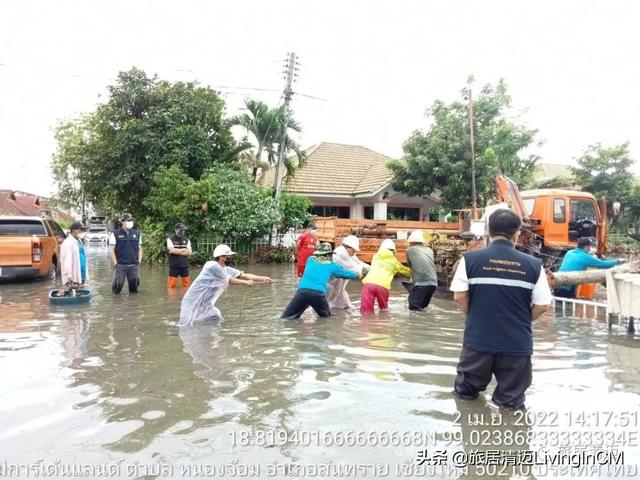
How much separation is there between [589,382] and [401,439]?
2505 mm

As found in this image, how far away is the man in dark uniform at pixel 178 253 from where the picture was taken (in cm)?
1210

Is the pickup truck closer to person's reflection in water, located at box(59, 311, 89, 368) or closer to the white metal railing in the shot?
person's reflection in water, located at box(59, 311, 89, 368)

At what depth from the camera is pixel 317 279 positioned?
8023 mm

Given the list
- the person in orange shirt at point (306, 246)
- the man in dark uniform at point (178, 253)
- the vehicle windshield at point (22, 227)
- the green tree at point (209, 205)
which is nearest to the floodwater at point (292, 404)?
the man in dark uniform at point (178, 253)

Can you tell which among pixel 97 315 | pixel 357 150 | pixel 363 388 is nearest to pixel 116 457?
pixel 363 388

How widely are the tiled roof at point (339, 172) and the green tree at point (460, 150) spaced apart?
8.51ft

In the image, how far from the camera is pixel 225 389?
4957mm

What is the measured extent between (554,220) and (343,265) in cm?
698

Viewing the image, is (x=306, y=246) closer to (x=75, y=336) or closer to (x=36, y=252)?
(x=75, y=336)

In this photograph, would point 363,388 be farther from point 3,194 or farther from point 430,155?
point 3,194

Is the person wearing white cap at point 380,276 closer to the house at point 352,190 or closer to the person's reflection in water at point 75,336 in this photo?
the person's reflection in water at point 75,336

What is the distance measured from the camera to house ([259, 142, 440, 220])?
25.0m

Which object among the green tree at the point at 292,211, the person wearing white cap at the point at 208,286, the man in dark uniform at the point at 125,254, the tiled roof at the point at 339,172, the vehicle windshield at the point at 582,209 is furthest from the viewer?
the tiled roof at the point at 339,172

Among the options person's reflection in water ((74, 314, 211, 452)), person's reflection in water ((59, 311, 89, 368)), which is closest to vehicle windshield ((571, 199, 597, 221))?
person's reflection in water ((74, 314, 211, 452))
